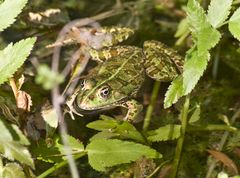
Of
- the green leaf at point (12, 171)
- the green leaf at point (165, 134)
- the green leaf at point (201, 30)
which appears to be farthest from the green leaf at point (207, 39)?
the green leaf at point (12, 171)

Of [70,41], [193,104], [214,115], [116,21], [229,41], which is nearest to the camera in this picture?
[193,104]

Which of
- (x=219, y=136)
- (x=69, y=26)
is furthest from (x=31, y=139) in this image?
(x=69, y=26)

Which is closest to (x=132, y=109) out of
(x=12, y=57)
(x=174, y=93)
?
(x=174, y=93)

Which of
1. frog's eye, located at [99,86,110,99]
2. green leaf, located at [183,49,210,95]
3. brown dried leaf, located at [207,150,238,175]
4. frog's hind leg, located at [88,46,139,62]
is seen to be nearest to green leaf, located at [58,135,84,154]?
green leaf, located at [183,49,210,95]

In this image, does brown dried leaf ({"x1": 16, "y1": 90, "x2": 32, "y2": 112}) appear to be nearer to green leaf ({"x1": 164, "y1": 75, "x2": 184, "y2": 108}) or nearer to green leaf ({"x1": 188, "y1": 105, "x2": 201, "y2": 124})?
green leaf ({"x1": 164, "y1": 75, "x2": 184, "y2": 108})

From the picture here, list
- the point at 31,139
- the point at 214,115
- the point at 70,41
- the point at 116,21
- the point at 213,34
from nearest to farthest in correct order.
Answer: the point at 213,34 < the point at 31,139 < the point at 214,115 < the point at 70,41 < the point at 116,21

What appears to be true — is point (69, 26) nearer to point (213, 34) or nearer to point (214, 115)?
point (214, 115)

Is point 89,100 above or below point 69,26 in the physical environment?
below
